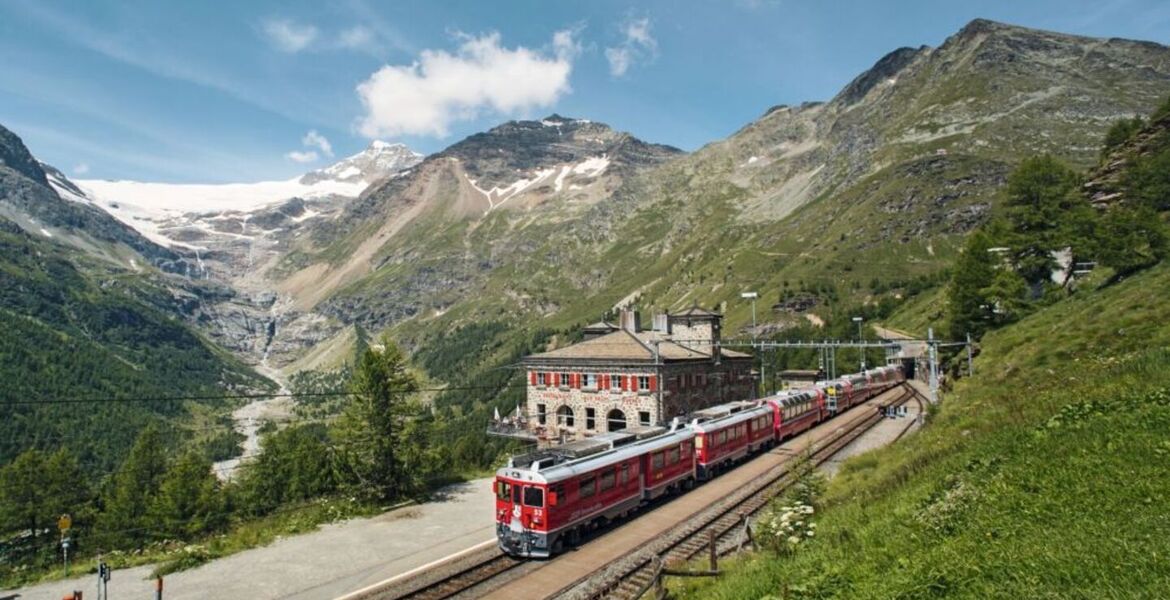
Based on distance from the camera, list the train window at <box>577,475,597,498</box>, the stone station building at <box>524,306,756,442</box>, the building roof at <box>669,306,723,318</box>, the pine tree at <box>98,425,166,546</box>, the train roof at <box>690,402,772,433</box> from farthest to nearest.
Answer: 1. the building roof at <box>669,306,723,318</box>
2. the pine tree at <box>98,425,166,546</box>
3. the stone station building at <box>524,306,756,442</box>
4. the train roof at <box>690,402,772,433</box>
5. the train window at <box>577,475,597,498</box>

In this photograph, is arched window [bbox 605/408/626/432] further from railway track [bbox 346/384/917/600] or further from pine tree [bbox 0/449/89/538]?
pine tree [bbox 0/449/89/538]

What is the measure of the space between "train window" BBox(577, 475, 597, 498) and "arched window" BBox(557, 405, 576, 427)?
26619mm

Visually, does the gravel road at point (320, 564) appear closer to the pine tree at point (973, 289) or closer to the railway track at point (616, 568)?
the railway track at point (616, 568)

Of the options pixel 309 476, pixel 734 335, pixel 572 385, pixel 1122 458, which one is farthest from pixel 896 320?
pixel 1122 458

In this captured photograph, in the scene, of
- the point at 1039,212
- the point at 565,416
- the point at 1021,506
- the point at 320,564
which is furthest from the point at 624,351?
the point at 1021,506

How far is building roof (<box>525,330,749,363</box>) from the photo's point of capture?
50.3 metres

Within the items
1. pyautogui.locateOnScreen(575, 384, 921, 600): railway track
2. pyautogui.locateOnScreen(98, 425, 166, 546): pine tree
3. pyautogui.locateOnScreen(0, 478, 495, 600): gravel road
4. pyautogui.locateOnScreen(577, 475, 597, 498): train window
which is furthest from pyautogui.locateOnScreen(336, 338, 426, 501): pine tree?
pyautogui.locateOnScreen(98, 425, 166, 546): pine tree

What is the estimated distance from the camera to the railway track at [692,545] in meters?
20.2

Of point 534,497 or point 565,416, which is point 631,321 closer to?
point 565,416

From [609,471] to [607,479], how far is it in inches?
14.3

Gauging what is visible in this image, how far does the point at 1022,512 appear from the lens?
428 inches

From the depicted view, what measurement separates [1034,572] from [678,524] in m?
20.9

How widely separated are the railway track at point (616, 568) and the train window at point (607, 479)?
325 centimetres

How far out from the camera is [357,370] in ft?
122
